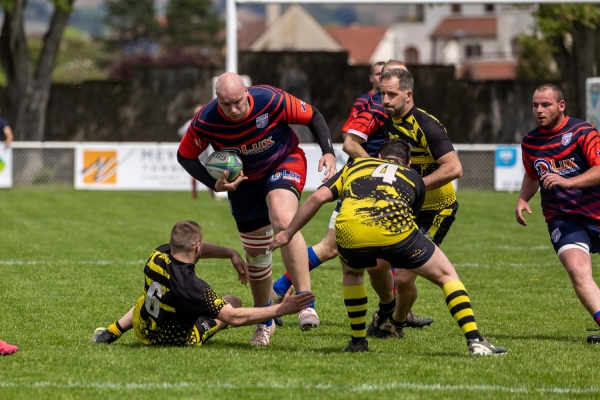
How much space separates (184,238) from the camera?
6.66 meters

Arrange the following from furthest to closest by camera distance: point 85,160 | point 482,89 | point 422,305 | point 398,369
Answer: point 482,89 < point 85,160 < point 422,305 < point 398,369

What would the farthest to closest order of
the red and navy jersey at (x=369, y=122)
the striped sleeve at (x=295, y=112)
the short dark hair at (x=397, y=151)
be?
the red and navy jersey at (x=369, y=122)
the striped sleeve at (x=295, y=112)
the short dark hair at (x=397, y=151)

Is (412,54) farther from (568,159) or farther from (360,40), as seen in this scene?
(568,159)

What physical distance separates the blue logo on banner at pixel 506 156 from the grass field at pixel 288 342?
920 cm

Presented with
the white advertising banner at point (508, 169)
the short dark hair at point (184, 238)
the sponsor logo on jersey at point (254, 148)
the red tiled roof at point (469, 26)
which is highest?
the red tiled roof at point (469, 26)

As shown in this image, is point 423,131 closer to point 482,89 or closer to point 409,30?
point 482,89

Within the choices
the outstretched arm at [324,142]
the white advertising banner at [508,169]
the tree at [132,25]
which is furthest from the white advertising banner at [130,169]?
the tree at [132,25]

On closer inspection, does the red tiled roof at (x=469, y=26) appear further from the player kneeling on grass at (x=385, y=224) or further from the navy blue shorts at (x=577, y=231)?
the player kneeling on grass at (x=385, y=224)

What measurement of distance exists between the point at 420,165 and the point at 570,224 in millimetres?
1206

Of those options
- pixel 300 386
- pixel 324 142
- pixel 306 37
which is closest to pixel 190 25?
pixel 306 37

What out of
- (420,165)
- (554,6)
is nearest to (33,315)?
(420,165)

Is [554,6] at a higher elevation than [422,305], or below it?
higher

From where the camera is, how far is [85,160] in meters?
23.8

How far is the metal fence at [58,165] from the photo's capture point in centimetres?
2419
